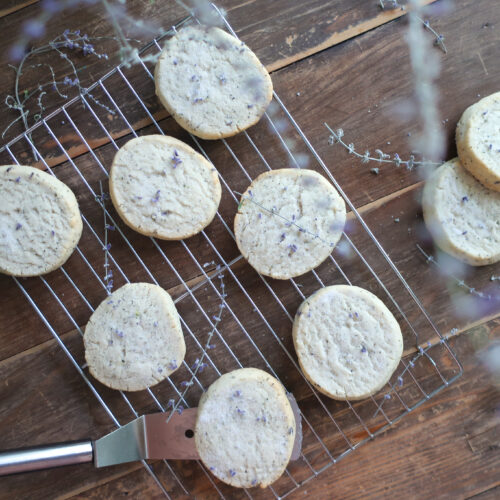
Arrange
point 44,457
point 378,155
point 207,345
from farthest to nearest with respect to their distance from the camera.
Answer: point 378,155 < point 207,345 < point 44,457

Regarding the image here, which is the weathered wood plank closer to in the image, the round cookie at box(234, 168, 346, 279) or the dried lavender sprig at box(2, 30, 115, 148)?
the round cookie at box(234, 168, 346, 279)

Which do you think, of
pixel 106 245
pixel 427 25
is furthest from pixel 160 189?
pixel 427 25

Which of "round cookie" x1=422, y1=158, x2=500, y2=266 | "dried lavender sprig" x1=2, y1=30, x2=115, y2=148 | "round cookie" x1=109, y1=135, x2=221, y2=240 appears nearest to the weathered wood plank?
"round cookie" x1=422, y1=158, x2=500, y2=266

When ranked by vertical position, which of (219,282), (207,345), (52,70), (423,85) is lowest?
(207,345)

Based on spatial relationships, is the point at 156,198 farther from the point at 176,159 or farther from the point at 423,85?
the point at 423,85

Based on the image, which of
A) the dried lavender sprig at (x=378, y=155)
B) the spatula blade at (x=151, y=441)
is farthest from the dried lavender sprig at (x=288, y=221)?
the spatula blade at (x=151, y=441)

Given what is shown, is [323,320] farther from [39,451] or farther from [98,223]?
[39,451]
